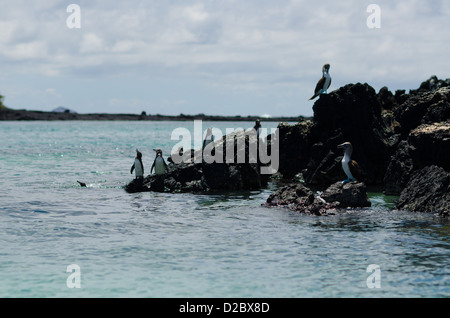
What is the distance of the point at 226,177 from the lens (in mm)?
25031

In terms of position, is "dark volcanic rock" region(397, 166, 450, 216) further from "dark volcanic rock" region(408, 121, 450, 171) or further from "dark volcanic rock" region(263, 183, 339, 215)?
"dark volcanic rock" region(263, 183, 339, 215)

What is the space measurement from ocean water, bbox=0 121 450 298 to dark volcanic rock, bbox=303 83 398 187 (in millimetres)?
5344

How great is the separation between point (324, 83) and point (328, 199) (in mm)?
8293

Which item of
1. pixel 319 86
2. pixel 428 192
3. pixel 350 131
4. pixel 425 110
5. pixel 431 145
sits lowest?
pixel 428 192

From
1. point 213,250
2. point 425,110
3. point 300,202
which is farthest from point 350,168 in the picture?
point 213,250

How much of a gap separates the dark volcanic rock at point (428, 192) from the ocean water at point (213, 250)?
1.82ft

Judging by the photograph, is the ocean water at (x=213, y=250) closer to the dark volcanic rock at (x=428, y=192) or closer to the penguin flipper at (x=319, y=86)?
the dark volcanic rock at (x=428, y=192)

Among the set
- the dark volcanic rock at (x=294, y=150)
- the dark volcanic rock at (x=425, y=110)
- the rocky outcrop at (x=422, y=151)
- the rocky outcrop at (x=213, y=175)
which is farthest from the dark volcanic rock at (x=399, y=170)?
the dark volcanic rock at (x=294, y=150)

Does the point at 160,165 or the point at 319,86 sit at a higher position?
the point at 319,86

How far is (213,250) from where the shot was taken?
1366 cm

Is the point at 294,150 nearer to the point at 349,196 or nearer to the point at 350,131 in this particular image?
the point at 350,131
